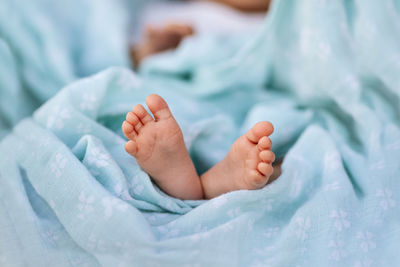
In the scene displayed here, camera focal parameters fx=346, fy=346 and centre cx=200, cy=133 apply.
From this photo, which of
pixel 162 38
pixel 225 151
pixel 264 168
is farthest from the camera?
pixel 162 38

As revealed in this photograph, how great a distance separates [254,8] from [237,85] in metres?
0.50

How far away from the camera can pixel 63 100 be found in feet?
1.90

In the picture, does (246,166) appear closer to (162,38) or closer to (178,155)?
(178,155)

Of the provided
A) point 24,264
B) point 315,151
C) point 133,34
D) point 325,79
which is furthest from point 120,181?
point 133,34

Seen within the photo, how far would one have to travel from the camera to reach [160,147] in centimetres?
51

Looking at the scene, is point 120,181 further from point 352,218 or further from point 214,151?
point 352,218

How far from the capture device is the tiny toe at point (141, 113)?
0.51 metres

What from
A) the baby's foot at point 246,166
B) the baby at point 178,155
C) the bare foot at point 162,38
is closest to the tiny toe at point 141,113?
the baby at point 178,155

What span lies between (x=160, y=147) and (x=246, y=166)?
0.13 meters

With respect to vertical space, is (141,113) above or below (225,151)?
above

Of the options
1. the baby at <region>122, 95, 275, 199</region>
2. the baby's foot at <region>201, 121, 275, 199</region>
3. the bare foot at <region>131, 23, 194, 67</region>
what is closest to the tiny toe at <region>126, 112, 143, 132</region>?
the baby at <region>122, 95, 275, 199</region>

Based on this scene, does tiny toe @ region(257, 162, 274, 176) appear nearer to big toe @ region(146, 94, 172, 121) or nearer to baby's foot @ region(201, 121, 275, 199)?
baby's foot @ region(201, 121, 275, 199)

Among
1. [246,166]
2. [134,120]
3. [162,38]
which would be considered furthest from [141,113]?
[162,38]

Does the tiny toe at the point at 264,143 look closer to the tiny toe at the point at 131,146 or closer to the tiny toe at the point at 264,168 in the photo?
the tiny toe at the point at 264,168
